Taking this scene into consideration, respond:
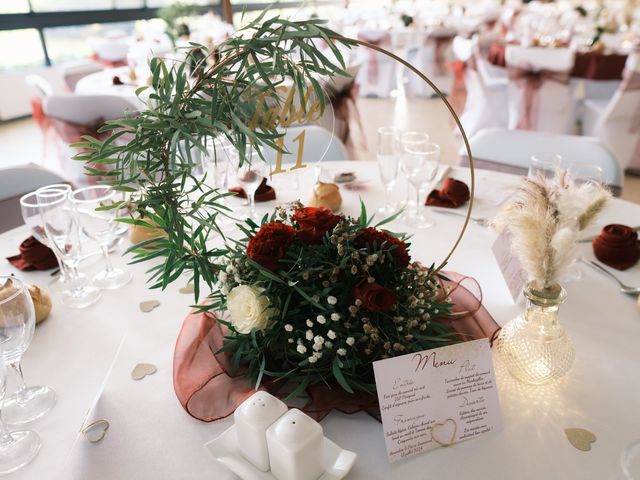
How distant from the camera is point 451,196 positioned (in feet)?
4.87

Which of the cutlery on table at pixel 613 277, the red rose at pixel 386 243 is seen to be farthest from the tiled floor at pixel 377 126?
the red rose at pixel 386 243

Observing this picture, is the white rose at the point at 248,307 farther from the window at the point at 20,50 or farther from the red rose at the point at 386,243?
the window at the point at 20,50

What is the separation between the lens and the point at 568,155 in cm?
184

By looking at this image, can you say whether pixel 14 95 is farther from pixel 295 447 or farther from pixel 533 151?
pixel 295 447

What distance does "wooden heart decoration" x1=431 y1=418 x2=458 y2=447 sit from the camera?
Answer: 74cm

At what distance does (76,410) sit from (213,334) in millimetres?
257

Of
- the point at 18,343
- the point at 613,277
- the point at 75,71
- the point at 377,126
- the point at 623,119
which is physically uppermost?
the point at 75,71

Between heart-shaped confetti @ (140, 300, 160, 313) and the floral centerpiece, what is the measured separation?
0.32 metres

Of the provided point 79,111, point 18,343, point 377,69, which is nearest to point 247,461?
point 18,343

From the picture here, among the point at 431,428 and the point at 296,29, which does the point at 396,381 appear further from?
the point at 296,29

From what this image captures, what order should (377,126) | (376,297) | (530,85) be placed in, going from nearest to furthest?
(376,297), (530,85), (377,126)

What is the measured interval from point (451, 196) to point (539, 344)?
0.74 metres

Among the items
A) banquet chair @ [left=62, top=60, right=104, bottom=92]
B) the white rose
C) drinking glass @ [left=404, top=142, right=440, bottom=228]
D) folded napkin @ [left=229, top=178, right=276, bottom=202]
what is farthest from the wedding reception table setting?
banquet chair @ [left=62, top=60, right=104, bottom=92]

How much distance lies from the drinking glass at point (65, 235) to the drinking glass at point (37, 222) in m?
0.02
